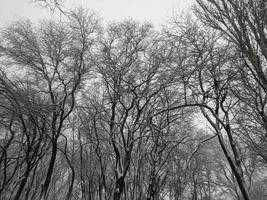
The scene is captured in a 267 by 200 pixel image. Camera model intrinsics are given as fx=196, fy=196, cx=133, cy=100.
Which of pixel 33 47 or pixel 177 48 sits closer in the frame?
pixel 177 48

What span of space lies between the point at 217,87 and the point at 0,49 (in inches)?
393

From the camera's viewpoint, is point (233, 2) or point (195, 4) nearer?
point (233, 2)

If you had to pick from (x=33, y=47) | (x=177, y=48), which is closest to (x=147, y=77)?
(x=177, y=48)

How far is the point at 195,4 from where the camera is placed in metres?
6.49

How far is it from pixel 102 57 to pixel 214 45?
17.2 ft

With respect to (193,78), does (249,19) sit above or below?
below

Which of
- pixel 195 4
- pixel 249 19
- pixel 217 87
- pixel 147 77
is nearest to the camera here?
pixel 249 19

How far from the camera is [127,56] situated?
10.0 meters

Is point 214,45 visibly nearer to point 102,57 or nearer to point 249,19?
point 249,19

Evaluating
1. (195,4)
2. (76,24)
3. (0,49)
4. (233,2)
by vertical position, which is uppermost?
(76,24)

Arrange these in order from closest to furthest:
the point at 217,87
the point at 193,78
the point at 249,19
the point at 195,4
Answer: the point at 249,19 → the point at 195,4 → the point at 217,87 → the point at 193,78

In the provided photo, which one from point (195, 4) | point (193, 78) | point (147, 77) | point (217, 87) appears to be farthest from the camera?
point (147, 77)

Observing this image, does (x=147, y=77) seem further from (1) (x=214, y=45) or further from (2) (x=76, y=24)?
(2) (x=76, y=24)

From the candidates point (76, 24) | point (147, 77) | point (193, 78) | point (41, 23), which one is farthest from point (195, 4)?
point (41, 23)
